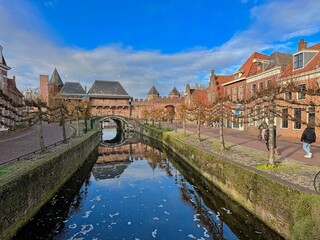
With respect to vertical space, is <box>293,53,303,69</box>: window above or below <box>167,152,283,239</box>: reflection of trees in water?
above

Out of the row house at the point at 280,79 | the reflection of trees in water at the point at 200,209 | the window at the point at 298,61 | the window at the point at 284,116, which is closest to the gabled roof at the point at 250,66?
the row house at the point at 280,79

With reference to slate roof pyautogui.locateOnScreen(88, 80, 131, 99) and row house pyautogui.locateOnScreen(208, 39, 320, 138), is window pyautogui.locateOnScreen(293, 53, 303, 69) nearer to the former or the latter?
row house pyautogui.locateOnScreen(208, 39, 320, 138)

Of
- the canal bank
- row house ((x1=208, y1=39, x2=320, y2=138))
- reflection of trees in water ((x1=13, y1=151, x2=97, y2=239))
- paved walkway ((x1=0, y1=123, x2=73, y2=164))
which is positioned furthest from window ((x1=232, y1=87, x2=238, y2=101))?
reflection of trees in water ((x1=13, y1=151, x2=97, y2=239))

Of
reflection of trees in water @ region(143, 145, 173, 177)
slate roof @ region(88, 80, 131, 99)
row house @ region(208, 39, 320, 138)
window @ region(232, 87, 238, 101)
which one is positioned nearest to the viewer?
row house @ region(208, 39, 320, 138)

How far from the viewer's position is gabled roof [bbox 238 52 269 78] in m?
26.3

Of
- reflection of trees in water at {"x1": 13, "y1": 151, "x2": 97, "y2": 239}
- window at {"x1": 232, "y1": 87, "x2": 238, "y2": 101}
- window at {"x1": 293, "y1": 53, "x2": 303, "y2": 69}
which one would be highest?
window at {"x1": 293, "y1": 53, "x2": 303, "y2": 69}

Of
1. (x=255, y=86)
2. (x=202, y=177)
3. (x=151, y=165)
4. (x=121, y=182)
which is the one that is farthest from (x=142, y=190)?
(x=255, y=86)

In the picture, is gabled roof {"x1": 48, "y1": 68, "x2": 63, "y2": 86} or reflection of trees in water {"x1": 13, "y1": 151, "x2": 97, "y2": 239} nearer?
reflection of trees in water {"x1": 13, "y1": 151, "x2": 97, "y2": 239}

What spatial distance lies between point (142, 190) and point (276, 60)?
1913cm

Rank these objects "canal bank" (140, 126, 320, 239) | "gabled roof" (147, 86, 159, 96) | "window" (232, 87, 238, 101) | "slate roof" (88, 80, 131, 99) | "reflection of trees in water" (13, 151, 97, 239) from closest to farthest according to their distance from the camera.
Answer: "canal bank" (140, 126, 320, 239), "reflection of trees in water" (13, 151, 97, 239), "window" (232, 87, 238, 101), "slate roof" (88, 80, 131, 99), "gabled roof" (147, 86, 159, 96)

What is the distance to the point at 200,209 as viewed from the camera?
9367 mm

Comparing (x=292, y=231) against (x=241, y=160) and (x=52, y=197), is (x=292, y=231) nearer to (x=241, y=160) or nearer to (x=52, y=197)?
(x=241, y=160)

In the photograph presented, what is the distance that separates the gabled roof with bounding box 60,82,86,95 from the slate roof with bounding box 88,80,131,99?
3556 millimetres

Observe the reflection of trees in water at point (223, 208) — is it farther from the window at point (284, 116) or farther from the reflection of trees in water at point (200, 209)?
the window at point (284, 116)
